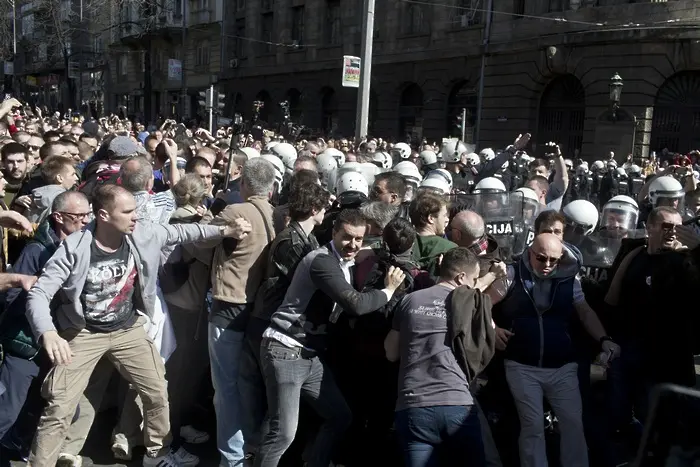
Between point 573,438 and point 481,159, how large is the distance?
407 inches

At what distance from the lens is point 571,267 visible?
425 cm

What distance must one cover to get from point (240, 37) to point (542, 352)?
39.0m

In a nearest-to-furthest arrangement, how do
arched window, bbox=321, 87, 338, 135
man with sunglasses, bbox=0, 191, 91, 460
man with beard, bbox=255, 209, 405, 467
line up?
1. man with beard, bbox=255, 209, 405, 467
2. man with sunglasses, bbox=0, 191, 91, 460
3. arched window, bbox=321, 87, 338, 135

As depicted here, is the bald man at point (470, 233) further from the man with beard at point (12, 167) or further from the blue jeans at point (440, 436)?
the man with beard at point (12, 167)

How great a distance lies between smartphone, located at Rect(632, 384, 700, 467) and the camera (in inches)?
58.8

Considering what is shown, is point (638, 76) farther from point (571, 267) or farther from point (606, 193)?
point (571, 267)

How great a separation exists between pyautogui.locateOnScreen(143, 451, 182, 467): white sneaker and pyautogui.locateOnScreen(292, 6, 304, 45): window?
3332cm

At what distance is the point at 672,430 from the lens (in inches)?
60.1

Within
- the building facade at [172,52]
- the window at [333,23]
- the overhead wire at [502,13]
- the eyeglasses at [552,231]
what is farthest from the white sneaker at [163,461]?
the building facade at [172,52]

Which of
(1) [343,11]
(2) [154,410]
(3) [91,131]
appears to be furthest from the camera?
(1) [343,11]

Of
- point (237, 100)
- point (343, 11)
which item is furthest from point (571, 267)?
point (237, 100)

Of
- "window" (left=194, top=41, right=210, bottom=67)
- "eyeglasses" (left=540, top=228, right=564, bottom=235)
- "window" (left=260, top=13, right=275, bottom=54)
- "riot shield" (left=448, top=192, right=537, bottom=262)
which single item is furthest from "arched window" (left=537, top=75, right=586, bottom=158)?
"window" (left=194, top=41, right=210, bottom=67)

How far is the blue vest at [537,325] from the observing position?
163 inches

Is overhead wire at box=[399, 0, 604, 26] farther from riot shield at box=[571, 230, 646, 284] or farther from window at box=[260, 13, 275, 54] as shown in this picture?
riot shield at box=[571, 230, 646, 284]
